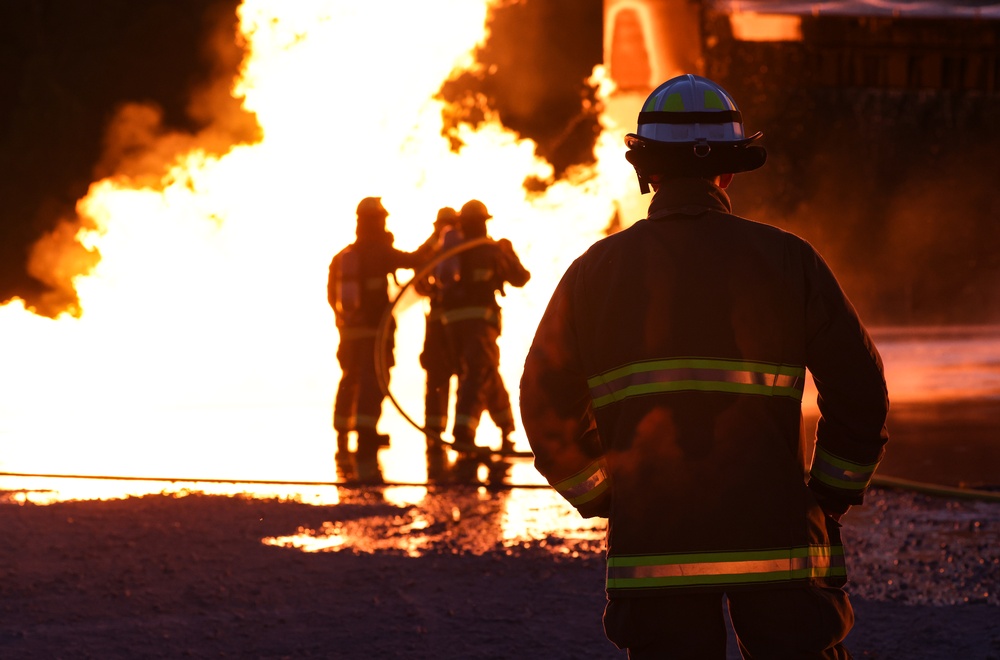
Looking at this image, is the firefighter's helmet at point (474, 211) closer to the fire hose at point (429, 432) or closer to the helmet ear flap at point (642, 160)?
the fire hose at point (429, 432)

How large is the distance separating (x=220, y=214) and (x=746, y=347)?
35.6 ft

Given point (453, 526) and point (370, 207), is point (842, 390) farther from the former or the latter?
point (370, 207)

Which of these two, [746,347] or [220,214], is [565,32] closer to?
[220,214]

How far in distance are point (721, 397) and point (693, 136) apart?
0.61m

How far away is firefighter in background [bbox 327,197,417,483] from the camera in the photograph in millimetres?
10984

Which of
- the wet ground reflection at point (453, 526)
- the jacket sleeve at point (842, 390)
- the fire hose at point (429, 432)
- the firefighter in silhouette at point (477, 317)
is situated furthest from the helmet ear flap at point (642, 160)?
the firefighter in silhouette at point (477, 317)

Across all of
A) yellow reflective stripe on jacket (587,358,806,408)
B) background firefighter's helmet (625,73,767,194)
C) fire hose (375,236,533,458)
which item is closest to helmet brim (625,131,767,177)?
background firefighter's helmet (625,73,767,194)

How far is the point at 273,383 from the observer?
19672mm

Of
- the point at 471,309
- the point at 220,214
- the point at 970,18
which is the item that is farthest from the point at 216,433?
the point at 970,18

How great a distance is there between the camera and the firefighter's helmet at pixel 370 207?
11000 millimetres

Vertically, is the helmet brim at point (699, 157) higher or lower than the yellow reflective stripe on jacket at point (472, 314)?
lower

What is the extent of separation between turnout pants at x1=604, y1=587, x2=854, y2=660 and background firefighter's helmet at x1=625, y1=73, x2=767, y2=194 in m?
0.94

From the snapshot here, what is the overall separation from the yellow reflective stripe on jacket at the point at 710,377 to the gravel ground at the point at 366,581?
238cm

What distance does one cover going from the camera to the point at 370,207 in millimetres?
11023
